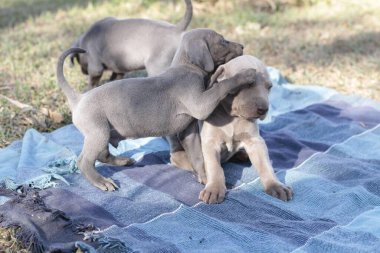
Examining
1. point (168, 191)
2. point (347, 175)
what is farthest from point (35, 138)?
point (347, 175)

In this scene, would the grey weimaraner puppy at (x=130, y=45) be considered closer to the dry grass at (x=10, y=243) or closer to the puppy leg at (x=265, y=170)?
the puppy leg at (x=265, y=170)

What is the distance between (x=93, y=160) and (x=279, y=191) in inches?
53.7

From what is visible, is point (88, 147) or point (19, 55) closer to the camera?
point (88, 147)

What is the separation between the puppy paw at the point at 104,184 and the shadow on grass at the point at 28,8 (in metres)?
6.08

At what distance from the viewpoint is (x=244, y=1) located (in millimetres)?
10617

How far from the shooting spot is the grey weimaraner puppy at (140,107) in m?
4.16

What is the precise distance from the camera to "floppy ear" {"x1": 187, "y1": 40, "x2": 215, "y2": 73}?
4.35 metres

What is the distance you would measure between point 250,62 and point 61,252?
6.11 feet

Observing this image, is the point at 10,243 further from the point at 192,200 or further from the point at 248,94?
the point at 248,94

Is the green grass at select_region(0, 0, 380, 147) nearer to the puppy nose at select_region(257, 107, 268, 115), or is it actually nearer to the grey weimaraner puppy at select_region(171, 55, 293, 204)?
the grey weimaraner puppy at select_region(171, 55, 293, 204)

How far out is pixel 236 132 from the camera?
429 centimetres

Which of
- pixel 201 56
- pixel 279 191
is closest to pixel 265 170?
pixel 279 191

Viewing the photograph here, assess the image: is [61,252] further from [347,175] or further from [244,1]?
[244,1]

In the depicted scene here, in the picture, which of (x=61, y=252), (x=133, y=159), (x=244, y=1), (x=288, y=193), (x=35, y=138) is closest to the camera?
(x=61, y=252)
